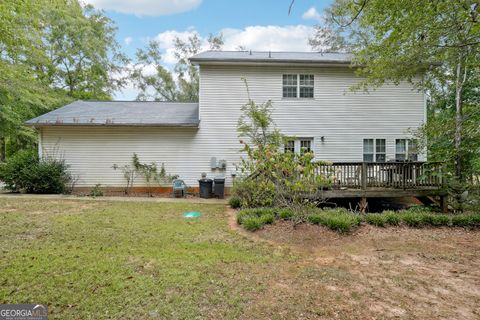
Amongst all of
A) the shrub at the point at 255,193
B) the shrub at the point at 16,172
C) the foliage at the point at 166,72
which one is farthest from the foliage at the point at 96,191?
the foliage at the point at 166,72

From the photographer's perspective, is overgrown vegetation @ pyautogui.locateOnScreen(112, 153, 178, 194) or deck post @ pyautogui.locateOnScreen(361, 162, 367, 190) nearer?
deck post @ pyautogui.locateOnScreen(361, 162, 367, 190)

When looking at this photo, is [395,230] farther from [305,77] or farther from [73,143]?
[73,143]

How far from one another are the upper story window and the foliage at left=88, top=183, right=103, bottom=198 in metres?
8.81

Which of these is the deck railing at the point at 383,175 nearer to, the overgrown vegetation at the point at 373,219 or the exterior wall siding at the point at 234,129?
the overgrown vegetation at the point at 373,219

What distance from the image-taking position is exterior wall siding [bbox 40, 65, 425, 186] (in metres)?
10.3

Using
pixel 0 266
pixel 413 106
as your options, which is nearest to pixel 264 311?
pixel 0 266

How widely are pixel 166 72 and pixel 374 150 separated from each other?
19631 millimetres

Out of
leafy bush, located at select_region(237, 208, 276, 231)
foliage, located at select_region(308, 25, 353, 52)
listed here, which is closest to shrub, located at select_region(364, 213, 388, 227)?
leafy bush, located at select_region(237, 208, 276, 231)

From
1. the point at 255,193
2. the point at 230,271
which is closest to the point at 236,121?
the point at 255,193

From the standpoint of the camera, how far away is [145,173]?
10.3 meters

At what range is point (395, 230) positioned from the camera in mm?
5602

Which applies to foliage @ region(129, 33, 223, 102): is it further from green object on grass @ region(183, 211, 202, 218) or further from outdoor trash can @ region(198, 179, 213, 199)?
green object on grass @ region(183, 211, 202, 218)

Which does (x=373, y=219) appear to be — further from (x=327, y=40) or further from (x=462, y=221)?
(x=327, y=40)

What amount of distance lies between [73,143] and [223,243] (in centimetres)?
903
